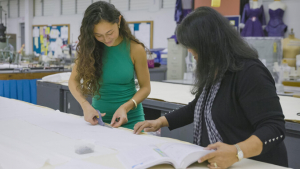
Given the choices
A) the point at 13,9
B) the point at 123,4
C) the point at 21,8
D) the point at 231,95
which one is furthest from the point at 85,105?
the point at 13,9

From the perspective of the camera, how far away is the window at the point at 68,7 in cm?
1130

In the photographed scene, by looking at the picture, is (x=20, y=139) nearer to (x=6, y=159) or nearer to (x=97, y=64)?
(x=6, y=159)

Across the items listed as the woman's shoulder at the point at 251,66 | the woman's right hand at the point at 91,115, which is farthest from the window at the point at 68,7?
the woman's shoulder at the point at 251,66

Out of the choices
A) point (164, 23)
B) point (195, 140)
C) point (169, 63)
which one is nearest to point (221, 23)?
point (195, 140)

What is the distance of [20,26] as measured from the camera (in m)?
13.8

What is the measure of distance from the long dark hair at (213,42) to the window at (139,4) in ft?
26.6

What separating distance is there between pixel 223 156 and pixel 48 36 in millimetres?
11320

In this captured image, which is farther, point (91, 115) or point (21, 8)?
point (21, 8)

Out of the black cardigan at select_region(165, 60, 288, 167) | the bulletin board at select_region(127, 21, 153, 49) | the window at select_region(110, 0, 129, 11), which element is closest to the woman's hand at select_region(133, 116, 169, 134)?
the black cardigan at select_region(165, 60, 288, 167)

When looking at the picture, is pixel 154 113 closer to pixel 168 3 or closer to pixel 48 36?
pixel 168 3

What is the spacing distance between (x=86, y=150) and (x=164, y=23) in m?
7.65

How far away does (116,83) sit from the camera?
1854mm

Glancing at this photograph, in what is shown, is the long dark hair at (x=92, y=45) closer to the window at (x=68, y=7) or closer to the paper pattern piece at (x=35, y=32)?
the window at (x=68, y=7)

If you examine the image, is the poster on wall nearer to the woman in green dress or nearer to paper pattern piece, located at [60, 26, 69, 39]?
paper pattern piece, located at [60, 26, 69, 39]
